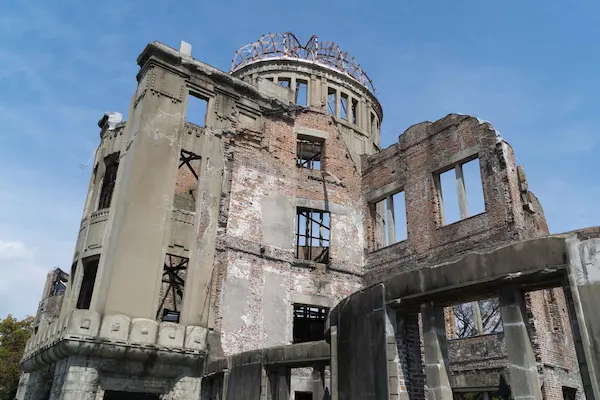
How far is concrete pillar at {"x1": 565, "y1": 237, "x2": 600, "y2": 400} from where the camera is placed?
416 cm

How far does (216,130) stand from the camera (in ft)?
52.3

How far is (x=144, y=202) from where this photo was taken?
1353cm

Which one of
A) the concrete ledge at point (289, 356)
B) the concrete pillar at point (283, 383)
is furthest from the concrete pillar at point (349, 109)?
the concrete pillar at point (283, 383)

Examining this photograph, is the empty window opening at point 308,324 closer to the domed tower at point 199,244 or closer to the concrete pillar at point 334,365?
the domed tower at point 199,244

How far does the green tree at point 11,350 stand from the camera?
26328mm

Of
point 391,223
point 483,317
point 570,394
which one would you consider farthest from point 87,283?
point 483,317

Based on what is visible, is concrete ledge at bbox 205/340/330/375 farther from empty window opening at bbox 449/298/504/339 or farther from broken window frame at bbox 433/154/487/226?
empty window opening at bbox 449/298/504/339

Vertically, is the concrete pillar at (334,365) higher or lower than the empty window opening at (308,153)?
lower

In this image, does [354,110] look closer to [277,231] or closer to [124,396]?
[277,231]

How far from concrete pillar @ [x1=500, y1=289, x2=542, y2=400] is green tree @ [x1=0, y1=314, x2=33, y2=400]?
2931 cm

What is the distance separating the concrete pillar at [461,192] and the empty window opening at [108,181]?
10893 mm

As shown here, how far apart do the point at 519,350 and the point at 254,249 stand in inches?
429

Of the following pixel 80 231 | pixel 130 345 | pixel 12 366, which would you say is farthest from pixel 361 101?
pixel 12 366

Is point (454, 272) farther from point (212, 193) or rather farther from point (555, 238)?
point (212, 193)
